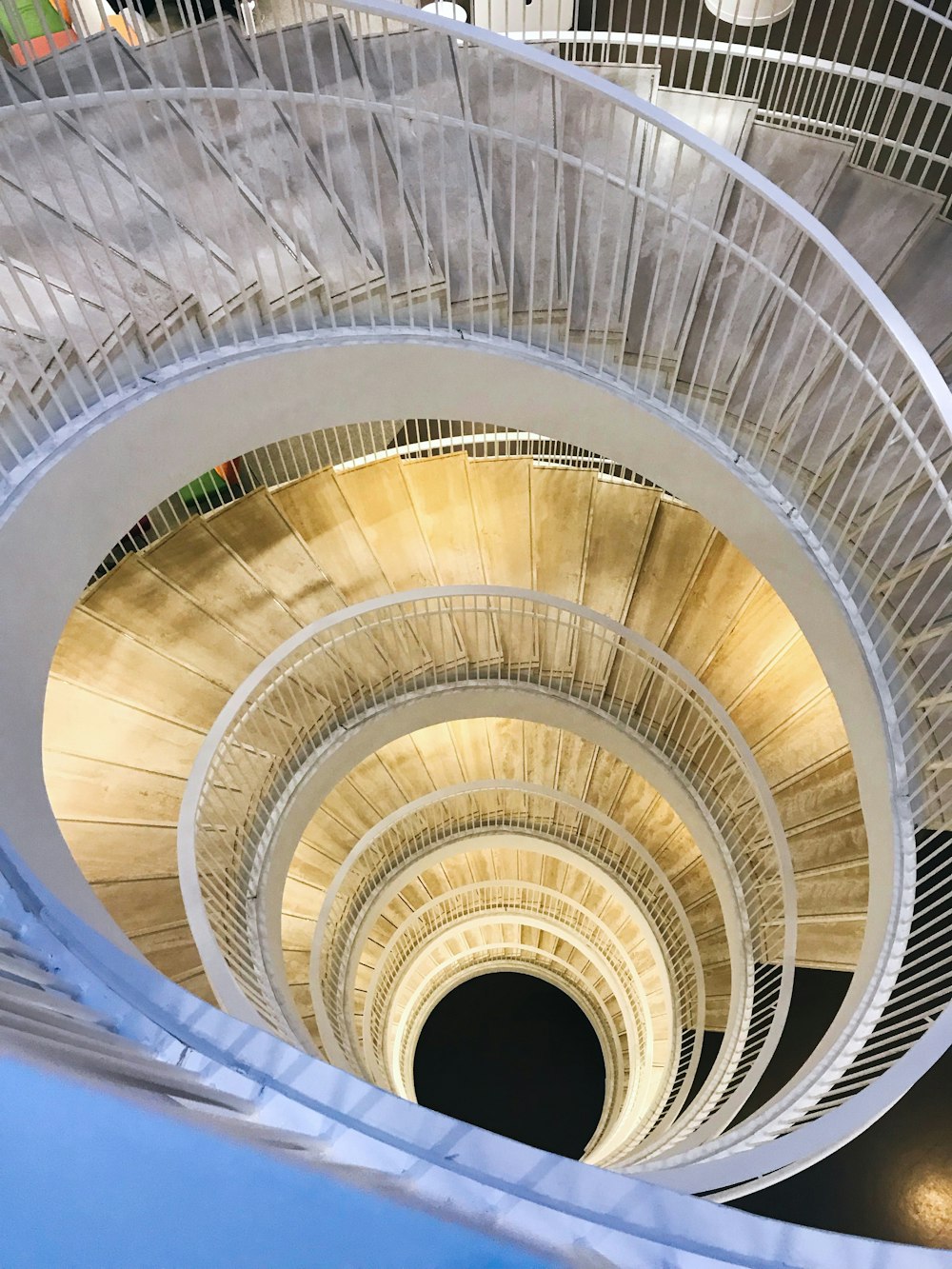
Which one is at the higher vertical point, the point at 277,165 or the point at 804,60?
the point at 804,60

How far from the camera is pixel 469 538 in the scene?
821 cm

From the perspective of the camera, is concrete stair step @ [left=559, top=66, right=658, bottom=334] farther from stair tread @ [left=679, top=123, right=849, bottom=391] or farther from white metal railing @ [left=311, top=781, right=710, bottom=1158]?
white metal railing @ [left=311, top=781, right=710, bottom=1158]

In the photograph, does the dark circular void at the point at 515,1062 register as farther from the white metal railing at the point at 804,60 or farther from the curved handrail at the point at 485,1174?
the white metal railing at the point at 804,60

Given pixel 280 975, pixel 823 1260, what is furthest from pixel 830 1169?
pixel 280 975

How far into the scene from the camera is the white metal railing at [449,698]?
20.0 feet

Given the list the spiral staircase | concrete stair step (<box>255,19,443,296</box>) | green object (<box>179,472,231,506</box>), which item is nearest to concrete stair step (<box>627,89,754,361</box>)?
the spiral staircase

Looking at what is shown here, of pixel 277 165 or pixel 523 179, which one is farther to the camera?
pixel 523 179

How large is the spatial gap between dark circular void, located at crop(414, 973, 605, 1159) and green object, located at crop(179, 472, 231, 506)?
919cm

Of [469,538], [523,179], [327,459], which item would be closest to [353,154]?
[523,179]

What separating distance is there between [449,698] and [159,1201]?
7.02m

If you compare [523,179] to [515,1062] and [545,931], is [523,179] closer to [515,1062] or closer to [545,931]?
[545,931]

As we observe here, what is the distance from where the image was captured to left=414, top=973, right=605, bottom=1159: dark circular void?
41.8 feet

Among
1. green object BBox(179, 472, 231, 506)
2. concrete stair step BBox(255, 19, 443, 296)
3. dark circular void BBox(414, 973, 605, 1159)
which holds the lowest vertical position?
dark circular void BBox(414, 973, 605, 1159)

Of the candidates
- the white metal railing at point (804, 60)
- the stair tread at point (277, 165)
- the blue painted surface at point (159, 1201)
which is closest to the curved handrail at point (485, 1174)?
the blue painted surface at point (159, 1201)
